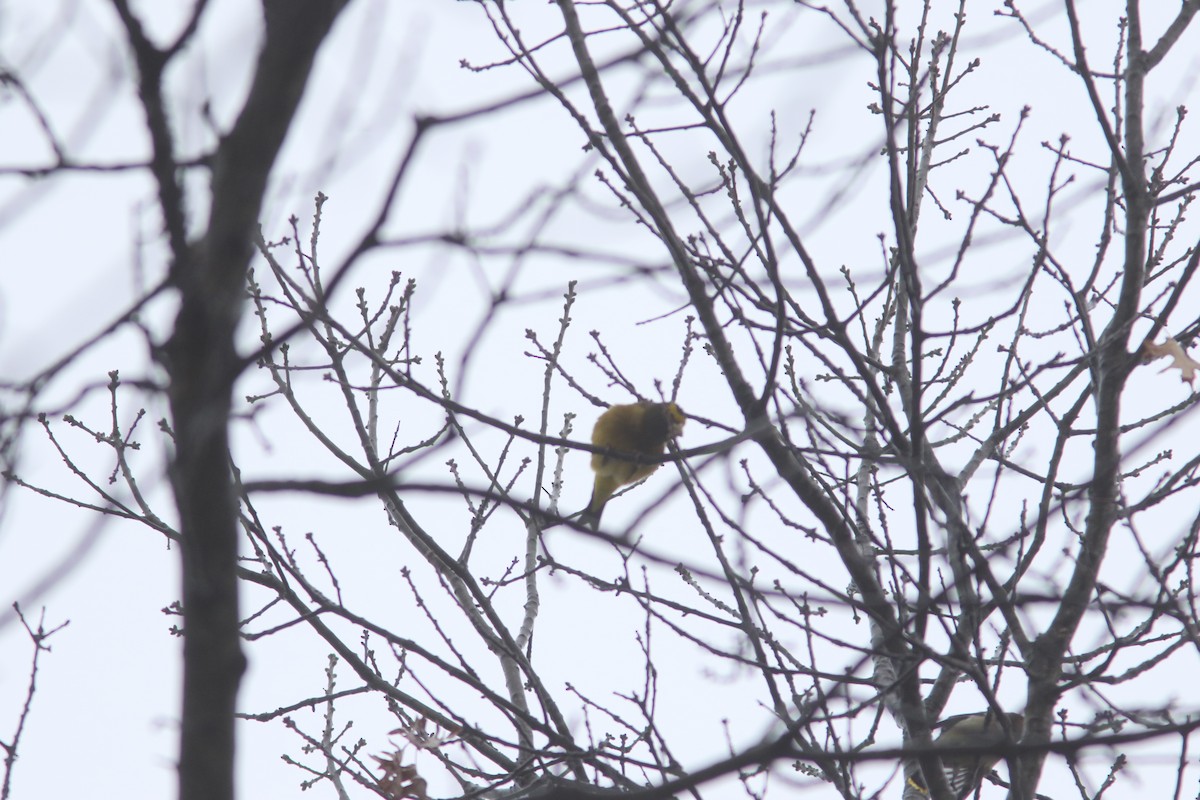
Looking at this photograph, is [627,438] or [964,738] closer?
[627,438]

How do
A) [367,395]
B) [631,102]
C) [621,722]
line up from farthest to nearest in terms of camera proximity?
[367,395]
[621,722]
[631,102]

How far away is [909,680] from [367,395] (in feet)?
11.2

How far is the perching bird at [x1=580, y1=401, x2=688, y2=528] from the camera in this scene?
5832mm

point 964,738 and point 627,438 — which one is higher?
point 627,438

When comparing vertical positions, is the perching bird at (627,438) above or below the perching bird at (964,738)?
above

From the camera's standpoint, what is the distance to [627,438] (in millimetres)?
6043

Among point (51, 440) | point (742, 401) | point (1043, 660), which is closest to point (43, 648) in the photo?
point (51, 440)

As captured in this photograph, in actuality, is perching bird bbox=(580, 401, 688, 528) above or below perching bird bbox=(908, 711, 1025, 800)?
above

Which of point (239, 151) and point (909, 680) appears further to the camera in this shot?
point (909, 680)

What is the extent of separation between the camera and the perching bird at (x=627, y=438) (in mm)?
5832

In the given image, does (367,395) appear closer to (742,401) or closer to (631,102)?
(742,401)

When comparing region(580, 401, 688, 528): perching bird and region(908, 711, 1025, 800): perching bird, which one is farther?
region(580, 401, 688, 528): perching bird

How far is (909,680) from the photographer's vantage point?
334 cm

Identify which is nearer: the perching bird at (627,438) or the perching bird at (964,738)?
the perching bird at (964,738)
